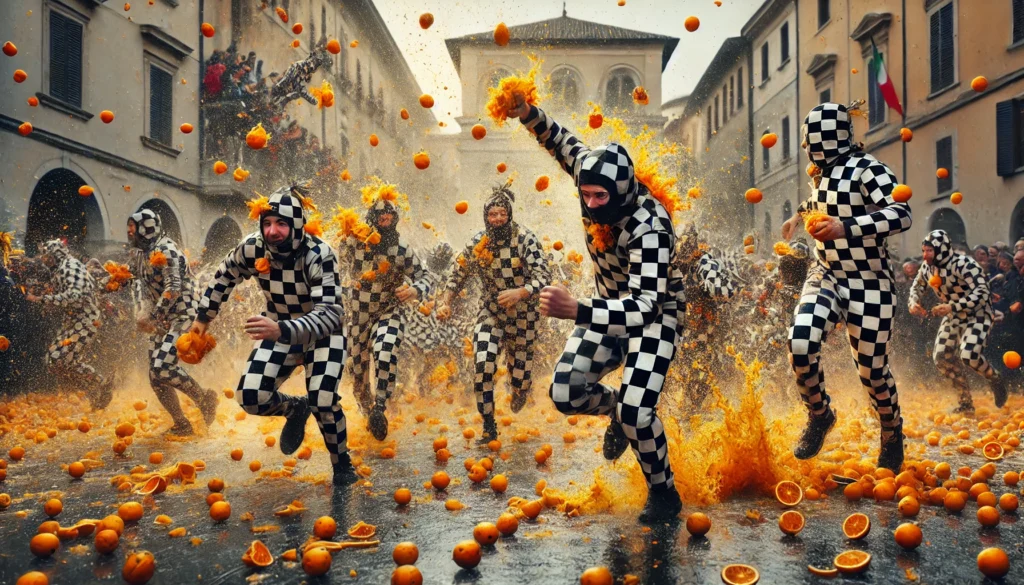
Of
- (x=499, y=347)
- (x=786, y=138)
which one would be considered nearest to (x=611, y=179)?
(x=499, y=347)

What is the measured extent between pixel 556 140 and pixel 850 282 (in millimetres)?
2119

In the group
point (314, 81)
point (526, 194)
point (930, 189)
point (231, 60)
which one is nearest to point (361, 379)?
point (231, 60)

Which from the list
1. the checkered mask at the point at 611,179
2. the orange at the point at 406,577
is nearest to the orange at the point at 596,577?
the orange at the point at 406,577

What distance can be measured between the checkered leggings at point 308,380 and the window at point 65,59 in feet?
39.0

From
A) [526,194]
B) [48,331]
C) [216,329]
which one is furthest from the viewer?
[526,194]

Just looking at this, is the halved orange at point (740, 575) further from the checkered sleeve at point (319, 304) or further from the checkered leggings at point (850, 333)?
the checkered sleeve at point (319, 304)

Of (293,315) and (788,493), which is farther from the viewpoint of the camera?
(293,315)

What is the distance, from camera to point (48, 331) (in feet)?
38.5

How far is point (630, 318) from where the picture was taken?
3.84 meters

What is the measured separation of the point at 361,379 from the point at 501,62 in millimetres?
21383

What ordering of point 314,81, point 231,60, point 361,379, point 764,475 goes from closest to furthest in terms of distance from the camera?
point 764,475 < point 361,379 < point 231,60 < point 314,81

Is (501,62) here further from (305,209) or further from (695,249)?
(305,209)

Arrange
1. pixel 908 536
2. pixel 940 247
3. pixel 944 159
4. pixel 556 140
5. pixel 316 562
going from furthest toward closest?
pixel 944 159 < pixel 940 247 < pixel 556 140 < pixel 908 536 < pixel 316 562

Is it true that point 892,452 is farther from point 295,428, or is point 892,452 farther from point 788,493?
Answer: point 295,428
